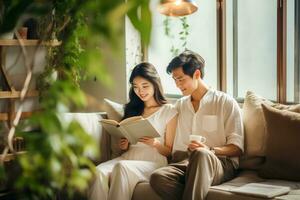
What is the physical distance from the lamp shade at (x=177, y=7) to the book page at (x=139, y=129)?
29.4 inches

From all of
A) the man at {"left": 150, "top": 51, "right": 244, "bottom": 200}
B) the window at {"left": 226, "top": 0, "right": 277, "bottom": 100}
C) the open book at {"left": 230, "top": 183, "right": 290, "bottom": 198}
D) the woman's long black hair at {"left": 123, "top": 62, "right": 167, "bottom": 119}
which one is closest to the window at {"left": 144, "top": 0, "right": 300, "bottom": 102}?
the window at {"left": 226, "top": 0, "right": 277, "bottom": 100}

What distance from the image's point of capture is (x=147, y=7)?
857 millimetres

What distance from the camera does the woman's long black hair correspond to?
3627 mm

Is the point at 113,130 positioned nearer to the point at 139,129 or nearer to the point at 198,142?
the point at 139,129

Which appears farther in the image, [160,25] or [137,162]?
[160,25]

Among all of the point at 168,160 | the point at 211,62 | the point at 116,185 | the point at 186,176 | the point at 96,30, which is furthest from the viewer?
the point at 211,62

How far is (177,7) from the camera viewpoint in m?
2.81

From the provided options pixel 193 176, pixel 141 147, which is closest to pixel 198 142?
pixel 193 176

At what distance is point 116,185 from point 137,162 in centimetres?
23

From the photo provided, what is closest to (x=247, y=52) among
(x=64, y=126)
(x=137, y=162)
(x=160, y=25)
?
(x=160, y=25)

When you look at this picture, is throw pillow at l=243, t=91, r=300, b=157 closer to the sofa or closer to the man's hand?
the sofa

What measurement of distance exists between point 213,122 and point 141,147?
0.57 m

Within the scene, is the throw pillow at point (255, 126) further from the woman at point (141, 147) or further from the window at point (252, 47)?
the woman at point (141, 147)

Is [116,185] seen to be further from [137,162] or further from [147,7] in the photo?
[147,7]
